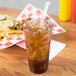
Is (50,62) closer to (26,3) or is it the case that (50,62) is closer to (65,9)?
(65,9)

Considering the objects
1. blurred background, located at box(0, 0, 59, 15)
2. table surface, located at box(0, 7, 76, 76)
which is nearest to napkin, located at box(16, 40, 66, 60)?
table surface, located at box(0, 7, 76, 76)

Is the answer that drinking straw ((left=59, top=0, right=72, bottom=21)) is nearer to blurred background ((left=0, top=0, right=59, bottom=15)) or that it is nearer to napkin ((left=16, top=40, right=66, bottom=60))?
blurred background ((left=0, top=0, right=59, bottom=15))

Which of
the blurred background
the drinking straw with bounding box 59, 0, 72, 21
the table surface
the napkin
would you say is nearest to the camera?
the table surface

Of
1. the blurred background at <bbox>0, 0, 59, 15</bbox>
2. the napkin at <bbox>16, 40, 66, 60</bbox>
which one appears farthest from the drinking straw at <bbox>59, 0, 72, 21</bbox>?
the napkin at <bbox>16, 40, 66, 60</bbox>

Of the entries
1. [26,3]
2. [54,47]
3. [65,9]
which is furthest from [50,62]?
[26,3]

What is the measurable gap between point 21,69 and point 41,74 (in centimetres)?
9

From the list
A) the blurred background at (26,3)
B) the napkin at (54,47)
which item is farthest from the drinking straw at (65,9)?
the napkin at (54,47)

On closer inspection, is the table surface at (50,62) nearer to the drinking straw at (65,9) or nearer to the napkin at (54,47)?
the napkin at (54,47)

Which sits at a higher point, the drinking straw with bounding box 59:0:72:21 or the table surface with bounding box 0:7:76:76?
the drinking straw with bounding box 59:0:72:21

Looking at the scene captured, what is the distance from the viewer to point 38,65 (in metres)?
0.62

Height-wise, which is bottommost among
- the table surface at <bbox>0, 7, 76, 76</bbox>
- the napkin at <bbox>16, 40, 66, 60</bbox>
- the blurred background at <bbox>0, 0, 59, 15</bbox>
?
the table surface at <bbox>0, 7, 76, 76</bbox>

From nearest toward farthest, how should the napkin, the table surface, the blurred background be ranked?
the table surface < the napkin < the blurred background

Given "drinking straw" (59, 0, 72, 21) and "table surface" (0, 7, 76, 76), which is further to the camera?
"drinking straw" (59, 0, 72, 21)

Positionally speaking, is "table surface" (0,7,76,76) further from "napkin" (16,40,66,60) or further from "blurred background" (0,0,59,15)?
"blurred background" (0,0,59,15)
